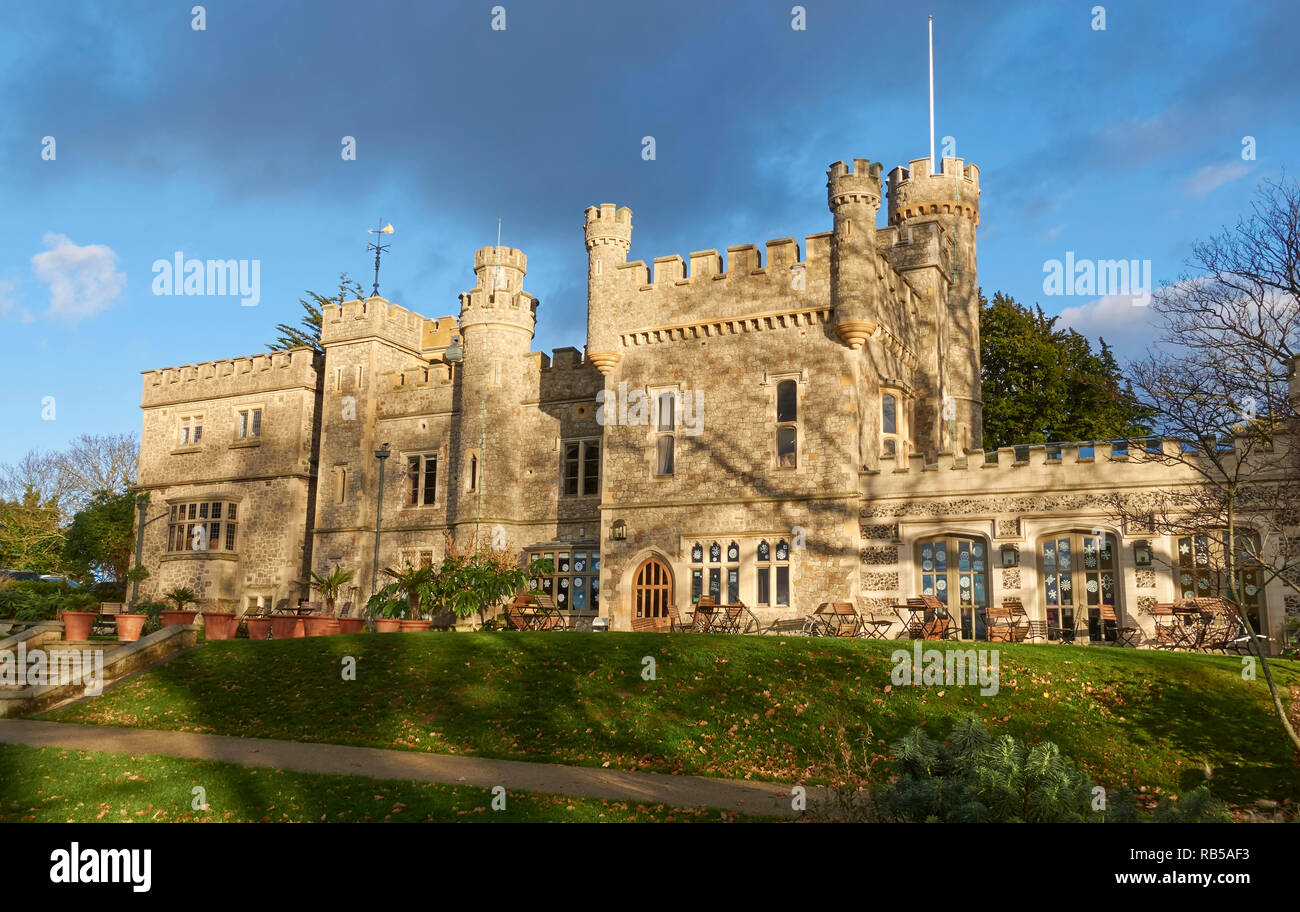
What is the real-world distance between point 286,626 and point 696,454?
33.8ft

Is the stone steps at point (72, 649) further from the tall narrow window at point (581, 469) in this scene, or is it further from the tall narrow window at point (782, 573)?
the tall narrow window at point (782, 573)

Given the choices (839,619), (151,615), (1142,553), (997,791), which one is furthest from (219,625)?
(997,791)

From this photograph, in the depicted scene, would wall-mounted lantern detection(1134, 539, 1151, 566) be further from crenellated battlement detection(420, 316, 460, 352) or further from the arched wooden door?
crenellated battlement detection(420, 316, 460, 352)

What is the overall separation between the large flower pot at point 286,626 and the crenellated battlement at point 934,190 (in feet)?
65.6

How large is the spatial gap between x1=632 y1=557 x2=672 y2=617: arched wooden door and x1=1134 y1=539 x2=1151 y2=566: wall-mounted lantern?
10.1 meters

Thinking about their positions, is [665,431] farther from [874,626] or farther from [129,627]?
[129,627]

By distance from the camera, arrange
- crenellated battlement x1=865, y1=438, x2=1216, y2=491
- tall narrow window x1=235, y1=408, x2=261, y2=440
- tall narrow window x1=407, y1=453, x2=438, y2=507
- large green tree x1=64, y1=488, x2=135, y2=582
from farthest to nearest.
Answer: large green tree x1=64, y1=488, x2=135, y2=582 → tall narrow window x1=235, y1=408, x2=261, y2=440 → tall narrow window x1=407, y1=453, x2=438, y2=507 → crenellated battlement x1=865, y1=438, x2=1216, y2=491

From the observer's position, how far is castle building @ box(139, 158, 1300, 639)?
2145cm

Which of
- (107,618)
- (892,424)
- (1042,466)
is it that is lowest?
(107,618)

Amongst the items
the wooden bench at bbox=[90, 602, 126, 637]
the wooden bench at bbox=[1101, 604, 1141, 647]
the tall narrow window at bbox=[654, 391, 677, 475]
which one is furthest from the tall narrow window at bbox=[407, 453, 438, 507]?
the wooden bench at bbox=[1101, 604, 1141, 647]

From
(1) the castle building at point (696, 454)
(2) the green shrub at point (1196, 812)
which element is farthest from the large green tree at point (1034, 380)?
(2) the green shrub at point (1196, 812)

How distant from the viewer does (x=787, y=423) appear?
23516 mm
